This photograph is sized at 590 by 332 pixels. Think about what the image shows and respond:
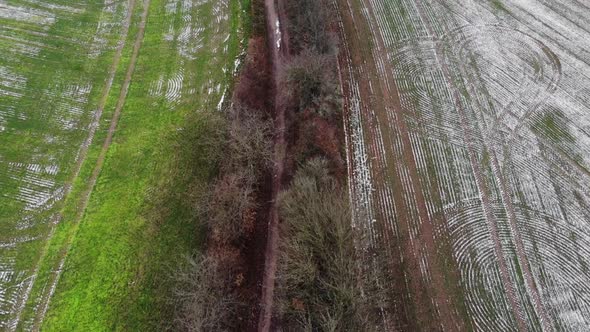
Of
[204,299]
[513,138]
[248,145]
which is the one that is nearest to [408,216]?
[248,145]

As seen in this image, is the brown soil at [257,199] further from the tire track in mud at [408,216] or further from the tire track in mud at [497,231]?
the tire track in mud at [497,231]

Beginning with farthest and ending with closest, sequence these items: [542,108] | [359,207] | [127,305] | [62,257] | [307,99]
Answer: [542,108] < [307,99] < [359,207] < [62,257] < [127,305]

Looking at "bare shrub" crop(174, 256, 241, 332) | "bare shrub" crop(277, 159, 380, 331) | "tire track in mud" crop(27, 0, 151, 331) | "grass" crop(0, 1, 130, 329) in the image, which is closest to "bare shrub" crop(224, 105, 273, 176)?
"bare shrub" crop(277, 159, 380, 331)

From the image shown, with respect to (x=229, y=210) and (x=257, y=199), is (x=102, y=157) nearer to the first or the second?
(x=229, y=210)

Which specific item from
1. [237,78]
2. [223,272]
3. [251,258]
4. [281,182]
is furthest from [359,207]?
[237,78]

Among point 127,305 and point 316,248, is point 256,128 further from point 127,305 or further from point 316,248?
point 127,305
